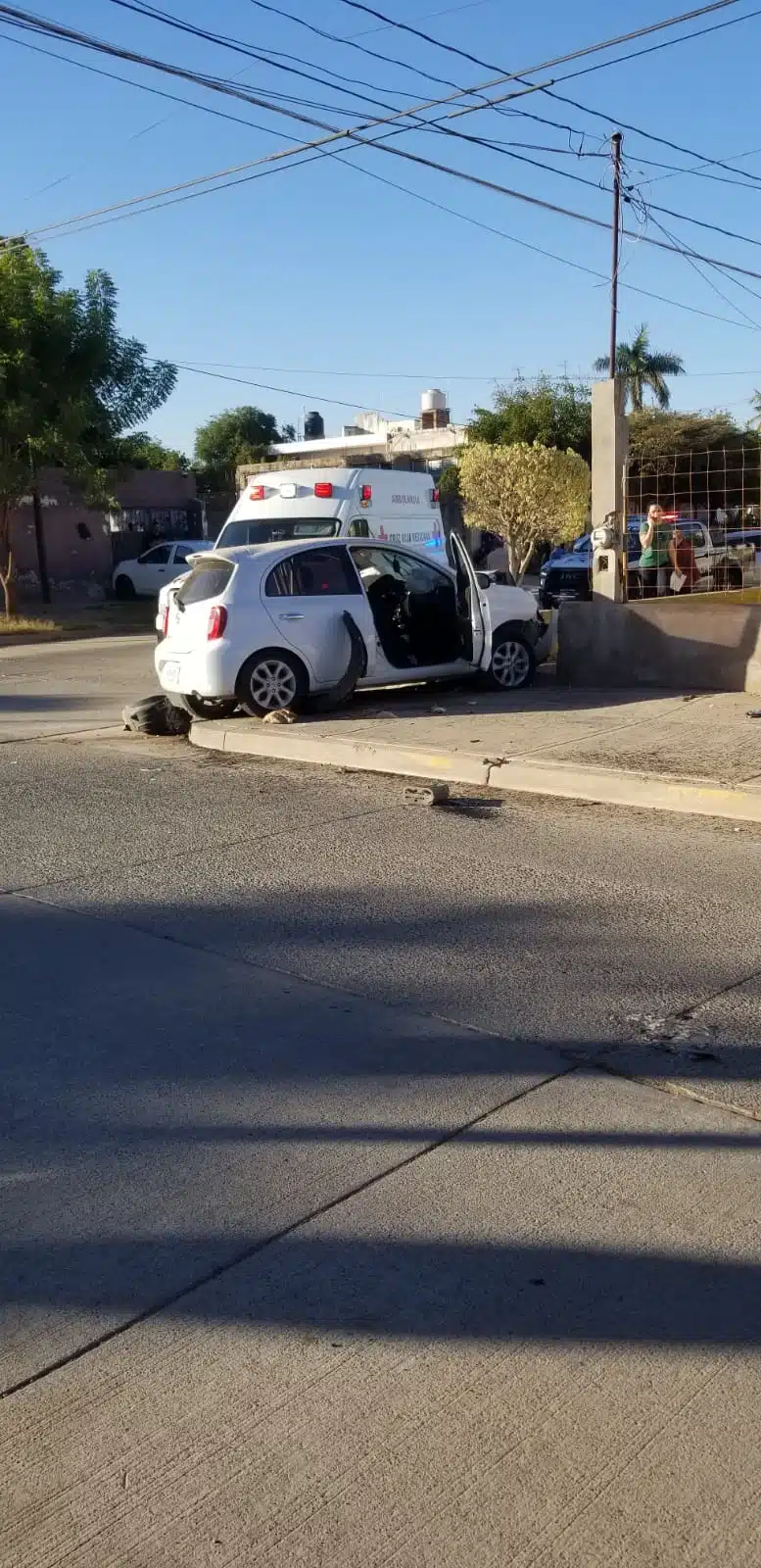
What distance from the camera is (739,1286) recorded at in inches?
139

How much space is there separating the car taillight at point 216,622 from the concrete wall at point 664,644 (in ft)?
12.4

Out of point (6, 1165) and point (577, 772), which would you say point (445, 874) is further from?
point (6, 1165)

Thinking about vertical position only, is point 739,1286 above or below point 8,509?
below

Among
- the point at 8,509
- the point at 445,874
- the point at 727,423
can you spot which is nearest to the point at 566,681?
the point at 445,874

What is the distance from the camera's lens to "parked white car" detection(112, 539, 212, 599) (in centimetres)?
3288

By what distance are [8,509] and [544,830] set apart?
20.6 meters

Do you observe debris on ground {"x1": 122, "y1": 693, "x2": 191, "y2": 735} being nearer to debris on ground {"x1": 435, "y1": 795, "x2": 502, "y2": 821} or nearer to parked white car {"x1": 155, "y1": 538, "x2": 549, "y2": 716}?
parked white car {"x1": 155, "y1": 538, "x2": 549, "y2": 716}

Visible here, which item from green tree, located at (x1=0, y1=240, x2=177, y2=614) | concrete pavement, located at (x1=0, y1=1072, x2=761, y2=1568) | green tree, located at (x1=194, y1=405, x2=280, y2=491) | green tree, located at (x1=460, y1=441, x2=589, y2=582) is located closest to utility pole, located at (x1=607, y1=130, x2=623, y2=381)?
green tree, located at (x1=460, y1=441, x2=589, y2=582)

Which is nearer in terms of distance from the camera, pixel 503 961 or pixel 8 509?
pixel 503 961

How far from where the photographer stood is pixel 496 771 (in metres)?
10.2

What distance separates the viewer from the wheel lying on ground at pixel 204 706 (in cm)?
1255

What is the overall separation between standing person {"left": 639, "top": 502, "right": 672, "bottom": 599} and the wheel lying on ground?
14.1ft

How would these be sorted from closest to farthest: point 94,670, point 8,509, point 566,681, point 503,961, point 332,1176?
1. point 332,1176
2. point 503,961
3. point 566,681
4. point 94,670
5. point 8,509

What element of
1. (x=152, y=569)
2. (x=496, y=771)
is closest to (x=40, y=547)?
(x=152, y=569)
